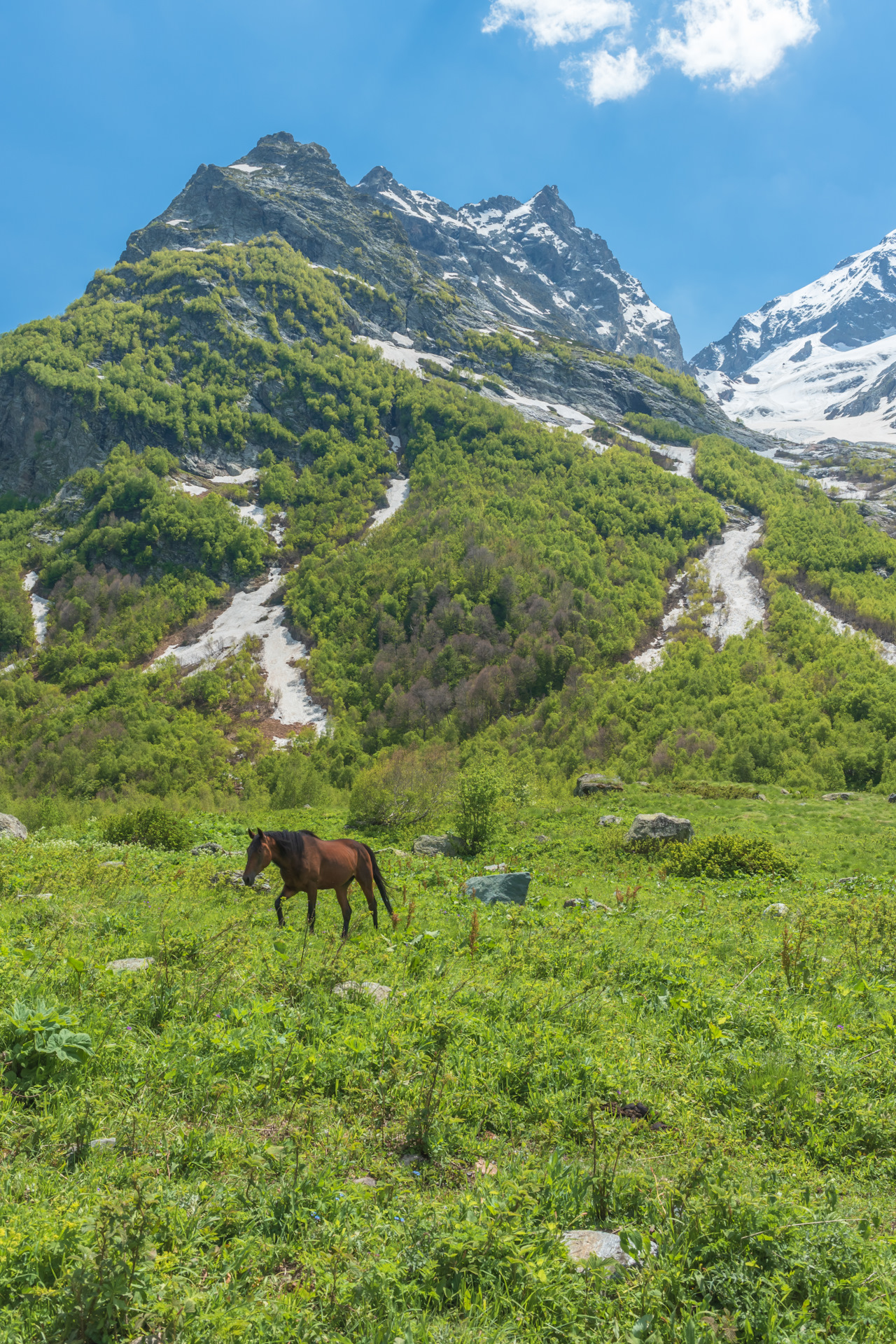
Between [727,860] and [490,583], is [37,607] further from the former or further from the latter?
[727,860]

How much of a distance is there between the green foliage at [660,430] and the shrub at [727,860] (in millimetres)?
134264

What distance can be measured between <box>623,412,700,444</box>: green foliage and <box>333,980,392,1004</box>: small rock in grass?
148 m

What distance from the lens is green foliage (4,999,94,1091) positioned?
4.68 m

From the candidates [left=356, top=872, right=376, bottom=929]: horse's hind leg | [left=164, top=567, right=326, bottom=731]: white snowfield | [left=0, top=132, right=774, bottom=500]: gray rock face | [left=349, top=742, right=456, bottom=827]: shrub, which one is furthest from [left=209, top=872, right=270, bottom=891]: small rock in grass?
[left=0, top=132, right=774, bottom=500]: gray rock face

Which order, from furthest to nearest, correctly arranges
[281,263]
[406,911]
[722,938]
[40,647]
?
[281,263], [40,647], [406,911], [722,938]

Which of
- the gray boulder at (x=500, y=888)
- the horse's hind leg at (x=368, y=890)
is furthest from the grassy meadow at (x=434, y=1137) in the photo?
the gray boulder at (x=500, y=888)

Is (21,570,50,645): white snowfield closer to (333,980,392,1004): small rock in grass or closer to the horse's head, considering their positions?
the horse's head

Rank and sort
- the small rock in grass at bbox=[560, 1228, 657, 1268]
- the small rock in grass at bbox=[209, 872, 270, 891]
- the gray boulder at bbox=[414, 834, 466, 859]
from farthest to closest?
the gray boulder at bbox=[414, 834, 466, 859]
the small rock in grass at bbox=[209, 872, 270, 891]
the small rock in grass at bbox=[560, 1228, 657, 1268]

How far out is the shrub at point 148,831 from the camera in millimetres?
22781

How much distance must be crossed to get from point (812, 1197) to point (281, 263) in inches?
7248

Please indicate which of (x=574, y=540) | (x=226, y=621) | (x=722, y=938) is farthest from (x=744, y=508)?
(x=722, y=938)

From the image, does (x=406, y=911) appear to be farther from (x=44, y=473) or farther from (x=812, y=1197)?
(x=44, y=473)

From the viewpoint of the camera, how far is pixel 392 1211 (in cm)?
368

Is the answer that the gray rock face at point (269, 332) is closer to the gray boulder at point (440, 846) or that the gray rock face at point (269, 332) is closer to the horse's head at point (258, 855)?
the gray boulder at point (440, 846)
